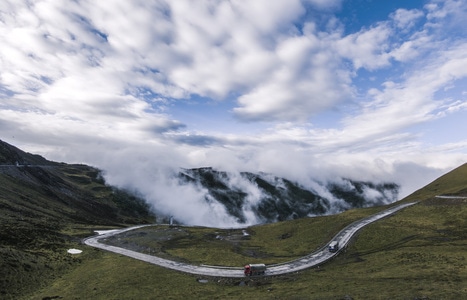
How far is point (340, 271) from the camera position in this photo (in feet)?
202

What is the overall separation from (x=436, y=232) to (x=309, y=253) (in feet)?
116

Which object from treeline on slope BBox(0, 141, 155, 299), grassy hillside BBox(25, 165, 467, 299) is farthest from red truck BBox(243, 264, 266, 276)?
treeline on slope BBox(0, 141, 155, 299)

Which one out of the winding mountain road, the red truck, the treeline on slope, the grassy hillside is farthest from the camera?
the winding mountain road

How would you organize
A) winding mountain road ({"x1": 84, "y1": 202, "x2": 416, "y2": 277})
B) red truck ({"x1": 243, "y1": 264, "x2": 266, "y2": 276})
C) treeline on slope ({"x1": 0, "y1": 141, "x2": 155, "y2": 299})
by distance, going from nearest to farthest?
treeline on slope ({"x1": 0, "y1": 141, "x2": 155, "y2": 299}) < red truck ({"x1": 243, "y1": 264, "x2": 266, "y2": 276}) < winding mountain road ({"x1": 84, "y1": 202, "x2": 416, "y2": 277})

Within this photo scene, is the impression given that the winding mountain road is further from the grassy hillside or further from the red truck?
the grassy hillside

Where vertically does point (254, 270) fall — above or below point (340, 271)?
below

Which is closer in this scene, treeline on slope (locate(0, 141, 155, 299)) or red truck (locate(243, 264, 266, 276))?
treeline on slope (locate(0, 141, 155, 299))

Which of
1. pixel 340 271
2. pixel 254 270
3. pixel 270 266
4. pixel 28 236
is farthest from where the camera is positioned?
pixel 28 236

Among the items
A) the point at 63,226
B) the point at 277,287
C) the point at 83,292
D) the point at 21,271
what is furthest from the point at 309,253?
the point at 63,226

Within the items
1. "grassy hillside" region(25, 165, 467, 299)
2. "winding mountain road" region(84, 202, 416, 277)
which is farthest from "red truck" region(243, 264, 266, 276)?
"grassy hillside" region(25, 165, 467, 299)

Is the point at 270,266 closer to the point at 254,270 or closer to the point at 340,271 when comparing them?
the point at 254,270

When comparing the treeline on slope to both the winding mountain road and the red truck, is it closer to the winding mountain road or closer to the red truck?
the winding mountain road

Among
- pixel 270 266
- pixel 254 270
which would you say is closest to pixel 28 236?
pixel 254 270

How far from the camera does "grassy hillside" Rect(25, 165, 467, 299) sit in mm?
47625
